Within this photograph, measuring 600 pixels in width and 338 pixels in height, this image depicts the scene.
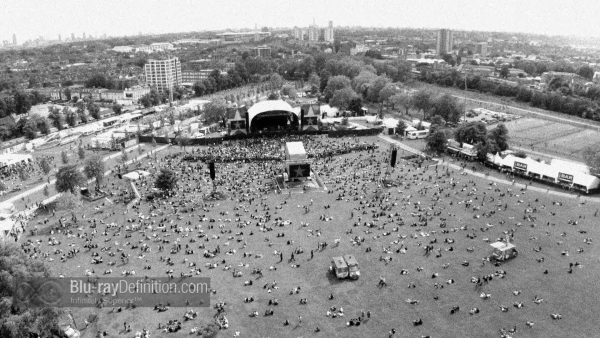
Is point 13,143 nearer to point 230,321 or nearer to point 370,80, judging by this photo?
point 230,321

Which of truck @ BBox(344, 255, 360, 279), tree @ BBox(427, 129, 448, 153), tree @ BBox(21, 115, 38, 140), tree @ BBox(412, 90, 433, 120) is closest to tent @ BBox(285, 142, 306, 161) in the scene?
tree @ BBox(427, 129, 448, 153)

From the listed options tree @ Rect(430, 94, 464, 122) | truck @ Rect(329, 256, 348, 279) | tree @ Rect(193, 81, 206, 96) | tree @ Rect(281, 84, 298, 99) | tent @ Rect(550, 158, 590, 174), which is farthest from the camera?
tree @ Rect(193, 81, 206, 96)

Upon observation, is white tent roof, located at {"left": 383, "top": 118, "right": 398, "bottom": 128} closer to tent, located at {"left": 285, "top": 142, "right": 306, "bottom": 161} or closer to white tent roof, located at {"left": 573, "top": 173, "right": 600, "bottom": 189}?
tent, located at {"left": 285, "top": 142, "right": 306, "bottom": 161}

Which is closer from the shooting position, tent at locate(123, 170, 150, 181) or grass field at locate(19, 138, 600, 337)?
grass field at locate(19, 138, 600, 337)

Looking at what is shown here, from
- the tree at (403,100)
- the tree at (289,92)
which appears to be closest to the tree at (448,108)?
the tree at (403,100)

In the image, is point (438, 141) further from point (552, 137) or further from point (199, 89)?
point (199, 89)

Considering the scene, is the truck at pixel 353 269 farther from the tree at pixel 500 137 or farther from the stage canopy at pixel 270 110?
the stage canopy at pixel 270 110
